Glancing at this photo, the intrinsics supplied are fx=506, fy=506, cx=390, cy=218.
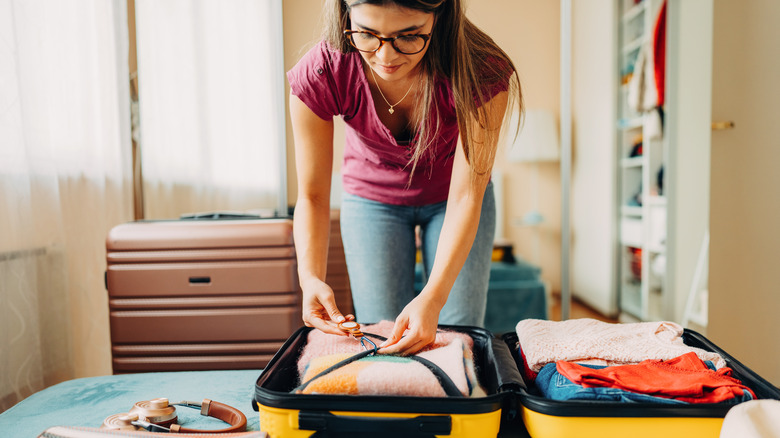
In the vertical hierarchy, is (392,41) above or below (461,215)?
above

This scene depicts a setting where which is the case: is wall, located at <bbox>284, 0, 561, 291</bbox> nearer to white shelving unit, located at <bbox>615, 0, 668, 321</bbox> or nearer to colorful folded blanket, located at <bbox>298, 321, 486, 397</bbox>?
white shelving unit, located at <bbox>615, 0, 668, 321</bbox>

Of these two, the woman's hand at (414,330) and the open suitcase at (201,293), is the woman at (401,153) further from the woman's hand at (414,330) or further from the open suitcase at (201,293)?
the open suitcase at (201,293)

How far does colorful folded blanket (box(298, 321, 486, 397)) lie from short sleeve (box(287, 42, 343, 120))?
0.45 metres

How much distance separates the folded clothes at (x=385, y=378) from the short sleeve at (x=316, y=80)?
490 mm

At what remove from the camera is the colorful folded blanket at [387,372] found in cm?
58

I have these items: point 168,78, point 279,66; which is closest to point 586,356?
point 279,66

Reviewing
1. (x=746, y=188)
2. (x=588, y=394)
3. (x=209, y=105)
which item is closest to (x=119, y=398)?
(x=588, y=394)

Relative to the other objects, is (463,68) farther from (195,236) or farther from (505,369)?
(195,236)

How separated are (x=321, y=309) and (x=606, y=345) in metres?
0.43

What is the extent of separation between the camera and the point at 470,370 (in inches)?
25.8

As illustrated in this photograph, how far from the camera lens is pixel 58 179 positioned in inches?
58.6

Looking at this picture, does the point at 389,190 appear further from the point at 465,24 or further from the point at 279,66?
the point at 279,66

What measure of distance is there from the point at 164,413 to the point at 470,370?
420 millimetres

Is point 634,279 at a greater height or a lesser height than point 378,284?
lesser
